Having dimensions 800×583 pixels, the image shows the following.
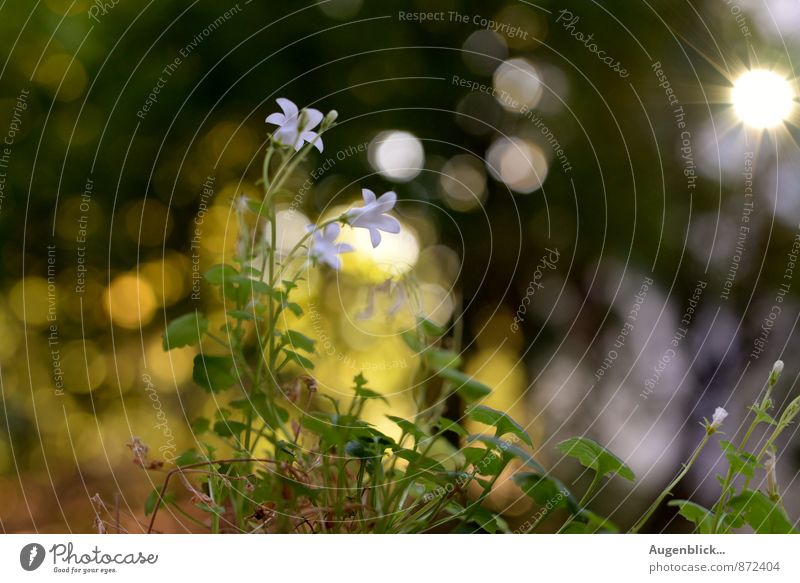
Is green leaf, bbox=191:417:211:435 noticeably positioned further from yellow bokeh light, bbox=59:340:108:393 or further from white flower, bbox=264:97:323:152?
yellow bokeh light, bbox=59:340:108:393

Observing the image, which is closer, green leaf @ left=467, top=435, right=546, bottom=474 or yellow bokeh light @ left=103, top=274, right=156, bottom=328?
green leaf @ left=467, top=435, right=546, bottom=474

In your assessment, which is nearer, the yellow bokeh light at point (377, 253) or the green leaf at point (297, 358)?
the green leaf at point (297, 358)

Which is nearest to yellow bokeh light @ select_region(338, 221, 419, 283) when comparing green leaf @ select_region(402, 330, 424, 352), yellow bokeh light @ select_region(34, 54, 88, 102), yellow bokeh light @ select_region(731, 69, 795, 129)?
green leaf @ select_region(402, 330, 424, 352)

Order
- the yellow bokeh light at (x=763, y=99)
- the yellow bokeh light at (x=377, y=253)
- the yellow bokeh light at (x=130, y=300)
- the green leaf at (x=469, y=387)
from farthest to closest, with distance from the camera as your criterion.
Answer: the yellow bokeh light at (x=130, y=300), the yellow bokeh light at (x=763, y=99), the yellow bokeh light at (x=377, y=253), the green leaf at (x=469, y=387)

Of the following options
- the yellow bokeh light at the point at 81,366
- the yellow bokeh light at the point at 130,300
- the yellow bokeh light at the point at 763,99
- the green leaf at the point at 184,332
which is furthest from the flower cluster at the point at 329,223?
the yellow bokeh light at the point at 81,366
